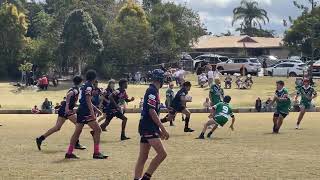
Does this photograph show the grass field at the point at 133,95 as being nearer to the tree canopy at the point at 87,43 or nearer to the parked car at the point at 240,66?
the tree canopy at the point at 87,43

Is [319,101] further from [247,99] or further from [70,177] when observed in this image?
[70,177]

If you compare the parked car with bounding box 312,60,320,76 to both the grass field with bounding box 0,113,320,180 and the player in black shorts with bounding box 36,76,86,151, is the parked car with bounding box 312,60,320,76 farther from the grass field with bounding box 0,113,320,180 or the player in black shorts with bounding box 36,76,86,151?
the player in black shorts with bounding box 36,76,86,151

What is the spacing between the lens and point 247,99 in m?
41.8

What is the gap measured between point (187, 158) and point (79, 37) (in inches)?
1530

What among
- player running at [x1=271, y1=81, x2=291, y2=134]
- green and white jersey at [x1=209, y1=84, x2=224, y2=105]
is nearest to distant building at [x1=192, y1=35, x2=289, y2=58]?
green and white jersey at [x1=209, y1=84, x2=224, y2=105]

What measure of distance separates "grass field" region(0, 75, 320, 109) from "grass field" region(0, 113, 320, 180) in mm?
19611

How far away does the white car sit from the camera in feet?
185

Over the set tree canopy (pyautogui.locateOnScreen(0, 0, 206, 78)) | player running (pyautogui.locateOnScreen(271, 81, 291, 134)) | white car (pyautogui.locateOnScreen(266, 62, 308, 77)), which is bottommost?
player running (pyautogui.locateOnScreen(271, 81, 291, 134))

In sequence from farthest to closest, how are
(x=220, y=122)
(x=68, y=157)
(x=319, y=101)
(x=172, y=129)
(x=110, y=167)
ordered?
(x=319, y=101)
(x=172, y=129)
(x=220, y=122)
(x=68, y=157)
(x=110, y=167)

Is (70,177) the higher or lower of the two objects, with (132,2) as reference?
lower

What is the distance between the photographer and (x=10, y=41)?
180 feet

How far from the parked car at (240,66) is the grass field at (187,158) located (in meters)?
38.4

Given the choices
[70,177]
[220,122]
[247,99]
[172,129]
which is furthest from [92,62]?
[70,177]

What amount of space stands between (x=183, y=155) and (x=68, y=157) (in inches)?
98.6
